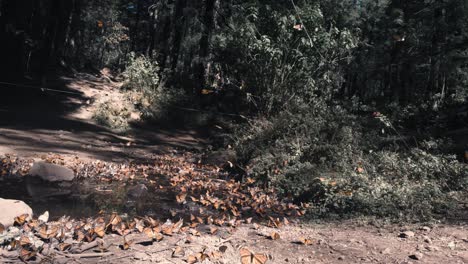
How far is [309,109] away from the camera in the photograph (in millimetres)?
9109

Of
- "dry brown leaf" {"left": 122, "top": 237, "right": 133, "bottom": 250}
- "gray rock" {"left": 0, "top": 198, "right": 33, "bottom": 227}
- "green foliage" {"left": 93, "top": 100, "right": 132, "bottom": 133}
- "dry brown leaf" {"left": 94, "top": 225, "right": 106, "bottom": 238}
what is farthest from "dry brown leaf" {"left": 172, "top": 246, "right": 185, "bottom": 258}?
"green foliage" {"left": 93, "top": 100, "right": 132, "bottom": 133}

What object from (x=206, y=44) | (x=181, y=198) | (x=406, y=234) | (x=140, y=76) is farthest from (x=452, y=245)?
(x=206, y=44)

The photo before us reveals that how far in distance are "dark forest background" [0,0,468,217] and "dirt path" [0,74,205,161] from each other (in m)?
1.39

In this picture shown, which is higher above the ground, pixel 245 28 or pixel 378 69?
pixel 378 69

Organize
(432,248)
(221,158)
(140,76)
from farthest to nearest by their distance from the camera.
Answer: (140,76), (221,158), (432,248)

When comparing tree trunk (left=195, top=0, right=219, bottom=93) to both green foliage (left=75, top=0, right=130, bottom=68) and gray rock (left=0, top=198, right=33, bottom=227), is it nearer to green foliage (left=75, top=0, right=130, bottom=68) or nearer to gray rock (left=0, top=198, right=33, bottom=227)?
green foliage (left=75, top=0, right=130, bottom=68)

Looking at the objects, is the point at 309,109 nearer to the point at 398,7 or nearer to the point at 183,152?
the point at 183,152

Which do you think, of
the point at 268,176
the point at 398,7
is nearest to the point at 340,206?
the point at 268,176

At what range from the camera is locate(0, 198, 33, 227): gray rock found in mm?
3754

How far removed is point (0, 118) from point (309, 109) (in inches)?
324

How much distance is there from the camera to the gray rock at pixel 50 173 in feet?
21.0

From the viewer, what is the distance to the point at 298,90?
1066 centimetres

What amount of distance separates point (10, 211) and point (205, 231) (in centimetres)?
196

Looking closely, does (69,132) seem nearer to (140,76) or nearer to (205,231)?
(140,76)
